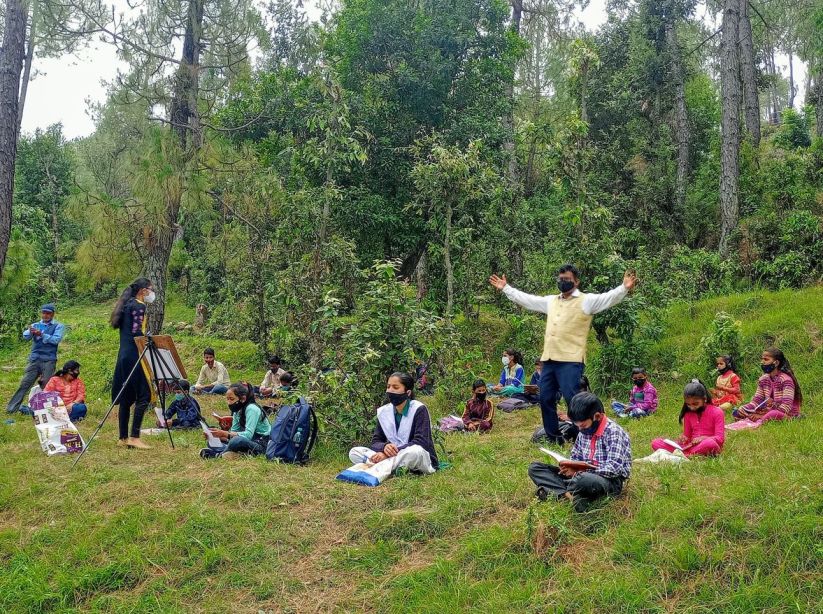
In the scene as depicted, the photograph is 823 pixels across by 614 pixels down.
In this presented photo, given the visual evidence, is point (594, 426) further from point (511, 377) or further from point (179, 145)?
point (179, 145)

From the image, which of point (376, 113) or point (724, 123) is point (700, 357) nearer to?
point (724, 123)

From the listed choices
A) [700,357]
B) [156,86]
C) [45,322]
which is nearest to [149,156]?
[156,86]

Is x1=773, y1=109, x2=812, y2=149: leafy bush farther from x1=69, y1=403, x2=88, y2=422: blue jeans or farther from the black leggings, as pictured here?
x1=69, y1=403, x2=88, y2=422: blue jeans

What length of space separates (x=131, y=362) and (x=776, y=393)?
21.9 ft

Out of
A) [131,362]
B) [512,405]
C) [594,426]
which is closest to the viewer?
[594,426]

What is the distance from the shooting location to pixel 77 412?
353 inches

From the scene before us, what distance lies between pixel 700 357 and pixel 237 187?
8.53 m

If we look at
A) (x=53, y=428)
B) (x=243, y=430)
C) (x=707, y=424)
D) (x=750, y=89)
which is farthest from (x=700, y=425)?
(x=750, y=89)

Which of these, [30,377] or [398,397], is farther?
[30,377]

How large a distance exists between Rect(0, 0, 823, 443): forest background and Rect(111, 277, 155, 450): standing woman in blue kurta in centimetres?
182

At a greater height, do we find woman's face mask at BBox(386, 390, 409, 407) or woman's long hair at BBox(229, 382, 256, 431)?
woman's face mask at BBox(386, 390, 409, 407)

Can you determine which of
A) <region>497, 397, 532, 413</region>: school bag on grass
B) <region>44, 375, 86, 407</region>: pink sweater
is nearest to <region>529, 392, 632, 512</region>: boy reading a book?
Result: <region>497, 397, 532, 413</region>: school bag on grass

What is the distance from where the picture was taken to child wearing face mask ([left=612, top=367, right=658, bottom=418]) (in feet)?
27.8

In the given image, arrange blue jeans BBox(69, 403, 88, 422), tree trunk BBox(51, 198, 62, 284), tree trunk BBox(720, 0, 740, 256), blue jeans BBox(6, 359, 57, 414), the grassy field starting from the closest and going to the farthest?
the grassy field
blue jeans BBox(69, 403, 88, 422)
blue jeans BBox(6, 359, 57, 414)
tree trunk BBox(720, 0, 740, 256)
tree trunk BBox(51, 198, 62, 284)
